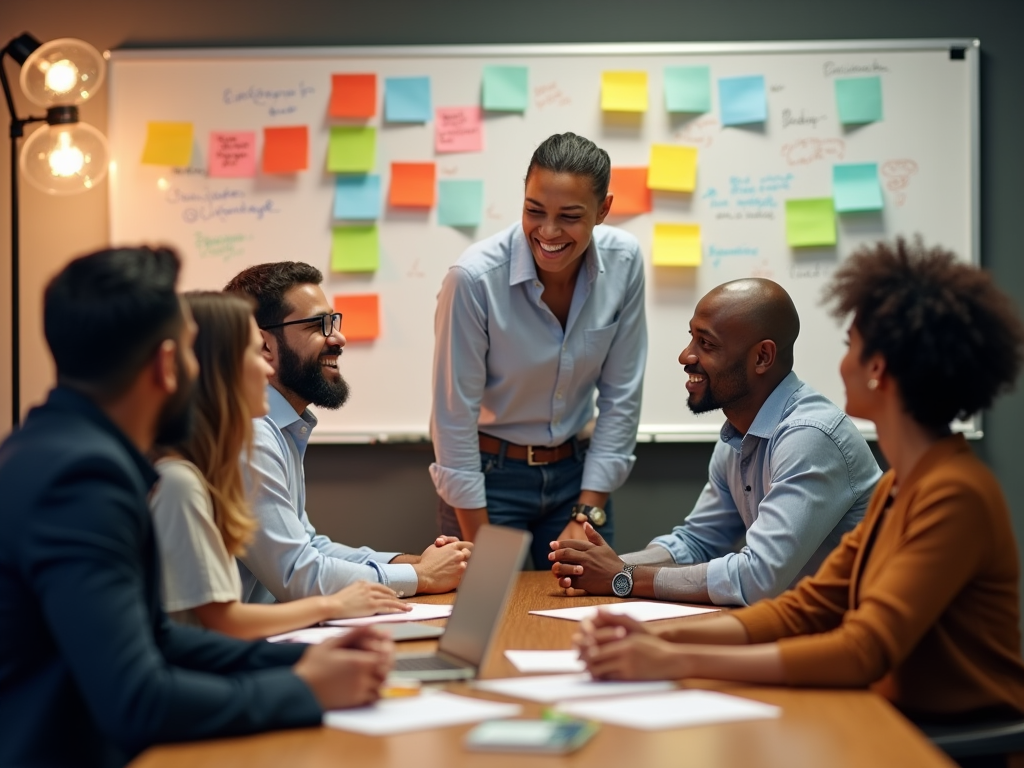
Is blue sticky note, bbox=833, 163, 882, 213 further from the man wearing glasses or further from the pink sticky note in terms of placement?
the man wearing glasses

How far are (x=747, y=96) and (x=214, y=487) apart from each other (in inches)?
95.4

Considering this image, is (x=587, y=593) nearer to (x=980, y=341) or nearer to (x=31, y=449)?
(x=980, y=341)

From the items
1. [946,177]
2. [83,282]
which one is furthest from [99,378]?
[946,177]

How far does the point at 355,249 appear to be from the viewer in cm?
360

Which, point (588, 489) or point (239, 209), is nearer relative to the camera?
point (588, 489)

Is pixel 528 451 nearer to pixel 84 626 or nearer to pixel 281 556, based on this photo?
pixel 281 556

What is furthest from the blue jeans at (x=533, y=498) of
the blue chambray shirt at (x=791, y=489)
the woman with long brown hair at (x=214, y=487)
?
the woman with long brown hair at (x=214, y=487)

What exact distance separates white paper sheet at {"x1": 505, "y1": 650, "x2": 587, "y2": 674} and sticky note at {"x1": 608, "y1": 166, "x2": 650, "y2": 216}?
210 centimetres

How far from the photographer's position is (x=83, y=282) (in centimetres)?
130

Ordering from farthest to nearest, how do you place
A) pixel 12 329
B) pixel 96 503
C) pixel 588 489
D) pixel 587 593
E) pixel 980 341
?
pixel 12 329 < pixel 588 489 < pixel 587 593 < pixel 980 341 < pixel 96 503

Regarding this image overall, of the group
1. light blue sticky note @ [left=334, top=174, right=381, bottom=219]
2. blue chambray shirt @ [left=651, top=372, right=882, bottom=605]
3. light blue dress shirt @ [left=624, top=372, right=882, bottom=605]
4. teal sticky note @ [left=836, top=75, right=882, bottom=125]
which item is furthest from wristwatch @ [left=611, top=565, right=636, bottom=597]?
teal sticky note @ [left=836, top=75, right=882, bottom=125]

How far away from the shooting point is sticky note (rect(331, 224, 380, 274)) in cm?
359

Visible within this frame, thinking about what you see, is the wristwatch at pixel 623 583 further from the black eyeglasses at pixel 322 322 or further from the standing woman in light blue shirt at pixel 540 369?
the black eyeglasses at pixel 322 322

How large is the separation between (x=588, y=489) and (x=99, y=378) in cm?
188
